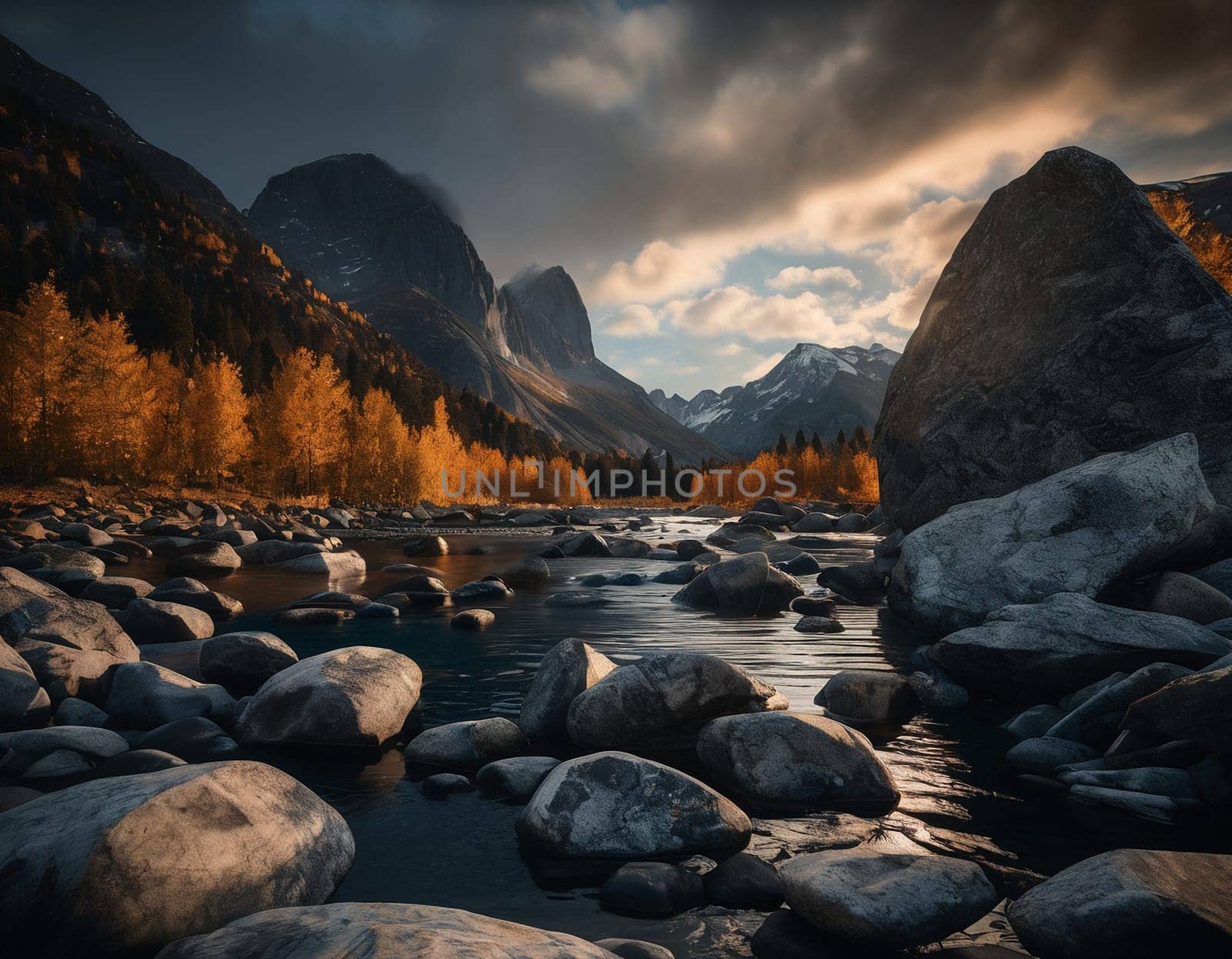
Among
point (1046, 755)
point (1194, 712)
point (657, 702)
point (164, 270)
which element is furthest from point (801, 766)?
point (164, 270)

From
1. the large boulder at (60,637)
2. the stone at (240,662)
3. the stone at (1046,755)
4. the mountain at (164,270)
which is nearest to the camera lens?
the stone at (1046,755)

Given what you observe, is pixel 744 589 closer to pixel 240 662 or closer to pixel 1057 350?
pixel 1057 350

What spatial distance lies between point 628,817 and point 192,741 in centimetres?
450

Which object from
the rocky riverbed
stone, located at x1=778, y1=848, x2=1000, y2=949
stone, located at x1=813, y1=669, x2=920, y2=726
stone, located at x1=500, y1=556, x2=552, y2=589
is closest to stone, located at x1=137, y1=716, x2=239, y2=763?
the rocky riverbed

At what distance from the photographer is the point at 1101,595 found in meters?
9.47

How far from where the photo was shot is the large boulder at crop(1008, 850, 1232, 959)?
3.06 metres

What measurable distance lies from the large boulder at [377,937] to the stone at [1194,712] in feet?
16.0

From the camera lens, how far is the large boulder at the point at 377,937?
248 cm

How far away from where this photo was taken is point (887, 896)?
3.52 meters

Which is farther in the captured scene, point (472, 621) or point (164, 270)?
point (164, 270)

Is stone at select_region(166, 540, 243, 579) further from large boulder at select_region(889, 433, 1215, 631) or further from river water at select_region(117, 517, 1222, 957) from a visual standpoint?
large boulder at select_region(889, 433, 1215, 631)

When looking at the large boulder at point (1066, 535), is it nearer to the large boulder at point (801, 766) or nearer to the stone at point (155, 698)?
the large boulder at point (801, 766)

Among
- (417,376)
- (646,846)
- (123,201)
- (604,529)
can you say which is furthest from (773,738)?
(123,201)

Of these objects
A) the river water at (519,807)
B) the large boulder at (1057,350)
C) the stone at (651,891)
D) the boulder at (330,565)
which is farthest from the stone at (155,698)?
the large boulder at (1057,350)
